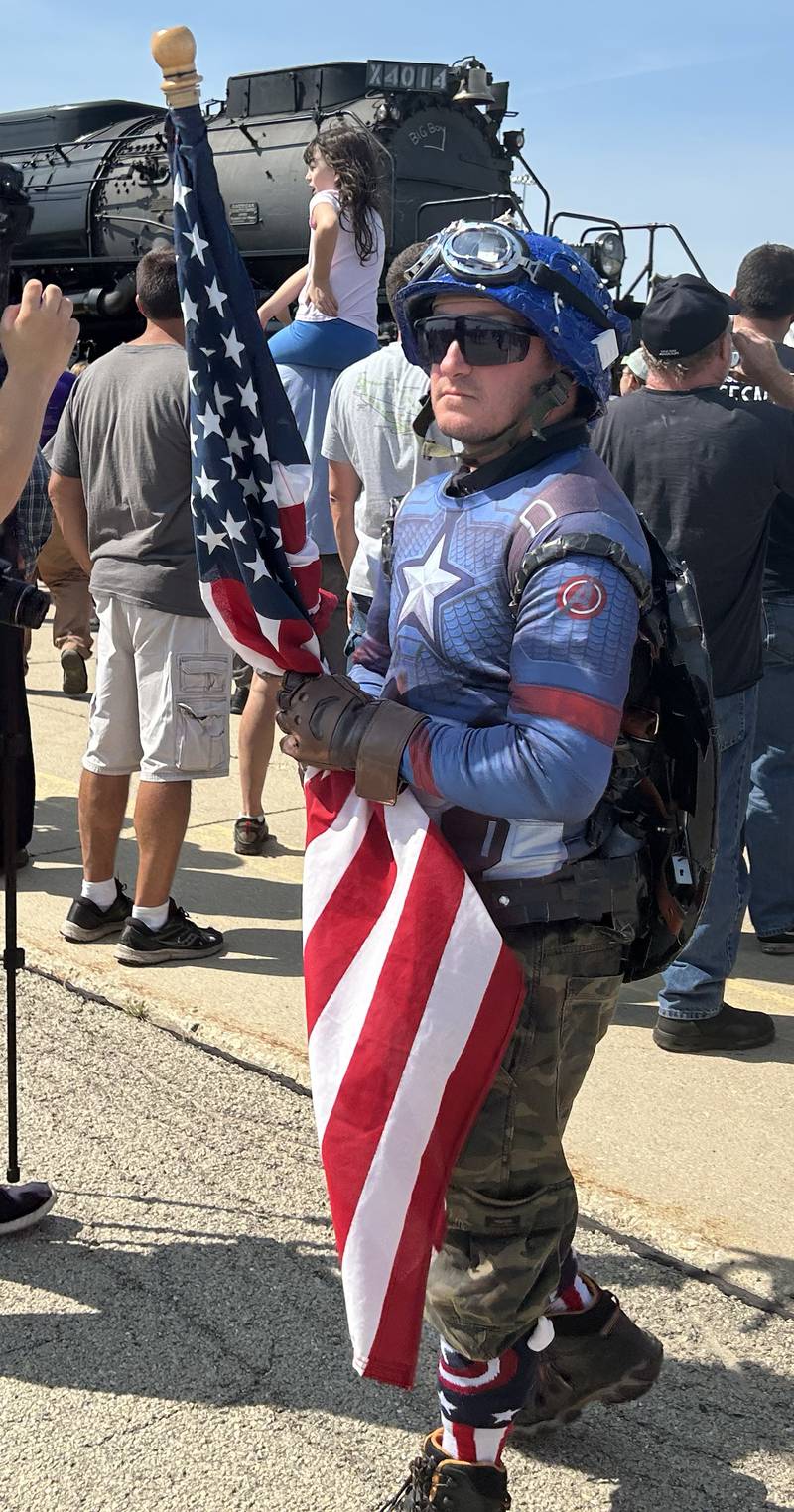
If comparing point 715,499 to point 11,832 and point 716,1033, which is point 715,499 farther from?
point 11,832

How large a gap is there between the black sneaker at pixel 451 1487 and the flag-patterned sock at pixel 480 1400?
0.05ft

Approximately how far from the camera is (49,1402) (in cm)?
264

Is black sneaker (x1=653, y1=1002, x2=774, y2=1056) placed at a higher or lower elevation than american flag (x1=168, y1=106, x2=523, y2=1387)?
lower

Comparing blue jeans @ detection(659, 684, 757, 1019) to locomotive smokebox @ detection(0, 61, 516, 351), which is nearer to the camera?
blue jeans @ detection(659, 684, 757, 1019)

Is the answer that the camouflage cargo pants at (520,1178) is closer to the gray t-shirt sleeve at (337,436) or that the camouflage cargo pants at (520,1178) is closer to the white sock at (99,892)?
the gray t-shirt sleeve at (337,436)

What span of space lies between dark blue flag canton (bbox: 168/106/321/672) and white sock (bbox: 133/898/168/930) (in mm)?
2538

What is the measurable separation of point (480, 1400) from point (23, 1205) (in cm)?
134

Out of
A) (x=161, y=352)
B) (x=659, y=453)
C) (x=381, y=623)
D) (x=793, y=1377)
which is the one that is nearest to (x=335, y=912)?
(x=381, y=623)

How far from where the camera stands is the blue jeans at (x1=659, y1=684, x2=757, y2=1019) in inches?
164

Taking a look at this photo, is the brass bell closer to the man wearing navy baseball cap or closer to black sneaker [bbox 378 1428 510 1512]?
the man wearing navy baseball cap

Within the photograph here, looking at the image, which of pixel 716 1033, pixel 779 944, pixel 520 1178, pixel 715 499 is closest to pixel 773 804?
pixel 779 944

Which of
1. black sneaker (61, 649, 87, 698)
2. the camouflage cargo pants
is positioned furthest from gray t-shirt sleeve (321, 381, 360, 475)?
black sneaker (61, 649, 87, 698)

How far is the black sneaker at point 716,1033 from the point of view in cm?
421

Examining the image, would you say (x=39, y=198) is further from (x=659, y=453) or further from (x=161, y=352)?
(x=659, y=453)
